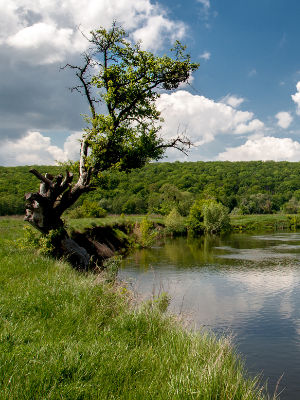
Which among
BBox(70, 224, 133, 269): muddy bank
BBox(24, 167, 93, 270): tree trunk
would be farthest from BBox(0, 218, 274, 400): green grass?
BBox(70, 224, 133, 269): muddy bank

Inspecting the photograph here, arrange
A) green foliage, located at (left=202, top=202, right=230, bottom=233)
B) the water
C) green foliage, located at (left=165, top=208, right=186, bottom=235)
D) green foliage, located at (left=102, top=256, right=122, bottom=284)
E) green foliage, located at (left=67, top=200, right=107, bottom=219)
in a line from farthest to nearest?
green foliage, located at (left=202, top=202, right=230, bottom=233), green foliage, located at (left=165, top=208, right=186, bottom=235), green foliage, located at (left=67, top=200, right=107, bottom=219), green foliage, located at (left=102, top=256, right=122, bottom=284), the water

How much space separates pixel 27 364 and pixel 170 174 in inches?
4199

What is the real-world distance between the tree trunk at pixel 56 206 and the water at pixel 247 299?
304 cm

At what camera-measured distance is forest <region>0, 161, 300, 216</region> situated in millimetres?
67250

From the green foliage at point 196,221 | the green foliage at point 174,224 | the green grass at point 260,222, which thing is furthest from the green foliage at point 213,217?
the green grass at point 260,222

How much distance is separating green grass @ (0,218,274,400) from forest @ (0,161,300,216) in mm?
37094

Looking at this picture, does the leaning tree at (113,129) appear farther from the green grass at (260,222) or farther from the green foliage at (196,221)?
the green grass at (260,222)

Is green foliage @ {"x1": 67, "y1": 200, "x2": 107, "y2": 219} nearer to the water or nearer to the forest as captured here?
the forest

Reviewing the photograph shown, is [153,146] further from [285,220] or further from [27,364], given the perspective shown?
[285,220]

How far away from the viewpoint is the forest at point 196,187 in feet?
221

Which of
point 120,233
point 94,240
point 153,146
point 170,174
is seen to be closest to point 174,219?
point 120,233

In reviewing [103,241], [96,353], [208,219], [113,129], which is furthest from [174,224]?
[96,353]

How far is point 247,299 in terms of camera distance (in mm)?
12219

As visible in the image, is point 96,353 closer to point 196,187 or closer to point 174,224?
point 174,224
